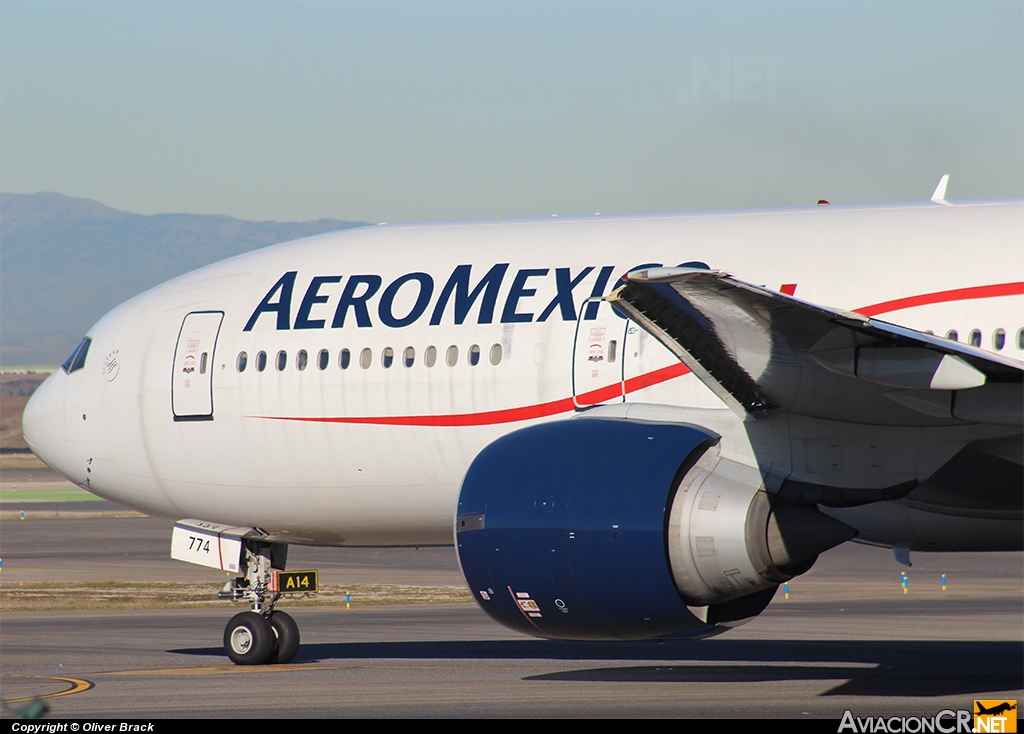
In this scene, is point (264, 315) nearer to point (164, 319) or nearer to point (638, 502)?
point (164, 319)

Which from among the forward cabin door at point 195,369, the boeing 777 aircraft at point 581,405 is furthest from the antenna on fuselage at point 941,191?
the forward cabin door at point 195,369

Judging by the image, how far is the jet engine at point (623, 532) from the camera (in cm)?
1186

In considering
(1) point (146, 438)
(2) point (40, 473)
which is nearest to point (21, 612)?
(1) point (146, 438)

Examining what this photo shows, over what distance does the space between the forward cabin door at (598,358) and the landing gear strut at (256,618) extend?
5.28 metres

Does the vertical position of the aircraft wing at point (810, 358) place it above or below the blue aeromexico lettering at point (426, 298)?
below

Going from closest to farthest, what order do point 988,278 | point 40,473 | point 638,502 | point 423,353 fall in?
1. point 638,502
2. point 988,278
3. point 423,353
4. point 40,473

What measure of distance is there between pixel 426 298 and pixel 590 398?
101 inches

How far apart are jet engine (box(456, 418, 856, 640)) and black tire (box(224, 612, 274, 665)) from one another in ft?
18.9

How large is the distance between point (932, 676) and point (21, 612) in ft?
62.1

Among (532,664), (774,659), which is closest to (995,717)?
(774,659)

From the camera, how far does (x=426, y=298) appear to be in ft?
51.9

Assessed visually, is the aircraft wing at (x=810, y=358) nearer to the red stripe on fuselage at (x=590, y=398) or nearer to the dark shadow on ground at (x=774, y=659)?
the red stripe on fuselage at (x=590, y=398)

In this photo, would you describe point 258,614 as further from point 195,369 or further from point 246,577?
point 195,369

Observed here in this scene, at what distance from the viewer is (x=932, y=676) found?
15523 millimetres
